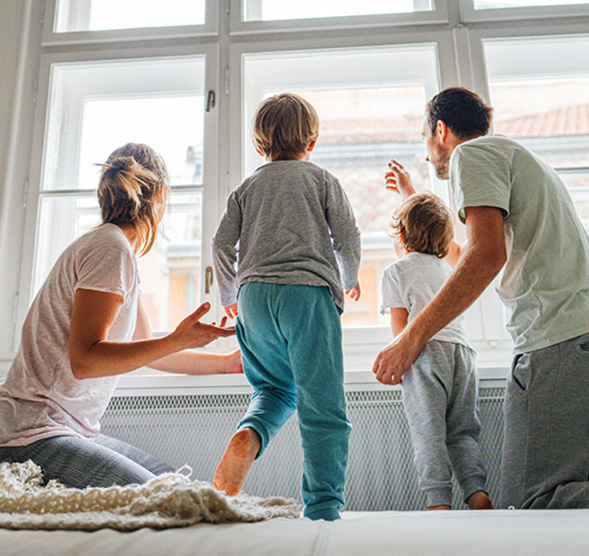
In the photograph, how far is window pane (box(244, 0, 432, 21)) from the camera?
2.16 metres

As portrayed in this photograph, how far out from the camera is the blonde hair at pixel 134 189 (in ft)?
4.54

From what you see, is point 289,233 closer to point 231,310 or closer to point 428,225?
point 231,310

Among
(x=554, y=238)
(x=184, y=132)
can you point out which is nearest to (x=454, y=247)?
(x=554, y=238)

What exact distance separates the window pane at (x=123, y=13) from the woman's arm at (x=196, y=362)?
1263 mm

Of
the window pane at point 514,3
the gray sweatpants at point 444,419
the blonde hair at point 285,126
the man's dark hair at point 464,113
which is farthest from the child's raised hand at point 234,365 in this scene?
the window pane at point 514,3

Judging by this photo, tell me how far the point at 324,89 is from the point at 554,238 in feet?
3.97

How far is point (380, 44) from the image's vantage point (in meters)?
2.03

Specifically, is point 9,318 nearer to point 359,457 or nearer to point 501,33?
point 359,457

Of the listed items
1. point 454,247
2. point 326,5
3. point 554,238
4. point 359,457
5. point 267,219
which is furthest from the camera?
point 326,5

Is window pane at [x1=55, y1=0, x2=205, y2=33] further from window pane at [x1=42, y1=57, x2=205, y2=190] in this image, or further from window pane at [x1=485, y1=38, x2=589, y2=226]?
window pane at [x1=485, y1=38, x2=589, y2=226]

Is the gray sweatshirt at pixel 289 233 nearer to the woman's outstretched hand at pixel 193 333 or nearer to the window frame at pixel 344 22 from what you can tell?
the woman's outstretched hand at pixel 193 333

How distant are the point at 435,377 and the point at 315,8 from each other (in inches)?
61.8

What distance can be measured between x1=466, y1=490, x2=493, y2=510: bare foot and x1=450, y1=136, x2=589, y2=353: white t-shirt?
1.17 ft

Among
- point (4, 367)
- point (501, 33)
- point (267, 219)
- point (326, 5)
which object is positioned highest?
point (326, 5)
